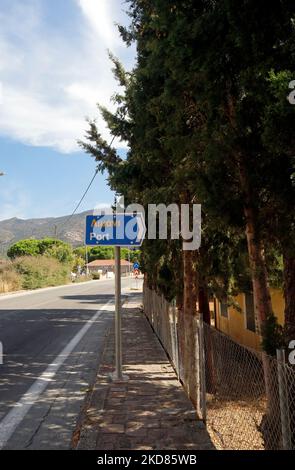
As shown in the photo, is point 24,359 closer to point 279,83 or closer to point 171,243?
point 171,243

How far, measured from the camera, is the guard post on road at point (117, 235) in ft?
22.9

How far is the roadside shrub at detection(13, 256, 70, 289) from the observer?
45844 mm

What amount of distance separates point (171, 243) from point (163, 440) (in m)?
5.39

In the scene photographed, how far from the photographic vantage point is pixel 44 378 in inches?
311

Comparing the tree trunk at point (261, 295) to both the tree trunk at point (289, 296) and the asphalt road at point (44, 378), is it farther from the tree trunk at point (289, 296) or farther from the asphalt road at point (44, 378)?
the asphalt road at point (44, 378)

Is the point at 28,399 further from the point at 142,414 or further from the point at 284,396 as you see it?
the point at 284,396

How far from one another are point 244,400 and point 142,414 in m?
3.33

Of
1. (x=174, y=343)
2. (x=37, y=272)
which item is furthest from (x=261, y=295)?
(x=37, y=272)

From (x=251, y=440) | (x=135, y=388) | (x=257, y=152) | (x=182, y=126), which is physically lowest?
(x=251, y=440)

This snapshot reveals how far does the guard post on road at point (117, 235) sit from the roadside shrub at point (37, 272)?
129 ft

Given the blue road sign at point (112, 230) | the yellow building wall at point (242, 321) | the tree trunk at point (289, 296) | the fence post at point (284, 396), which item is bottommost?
the yellow building wall at point (242, 321)

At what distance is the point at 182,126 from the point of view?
5605mm

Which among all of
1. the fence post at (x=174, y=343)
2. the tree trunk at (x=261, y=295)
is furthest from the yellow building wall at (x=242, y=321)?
the tree trunk at (x=261, y=295)

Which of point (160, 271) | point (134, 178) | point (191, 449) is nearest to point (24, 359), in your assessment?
point (160, 271)
